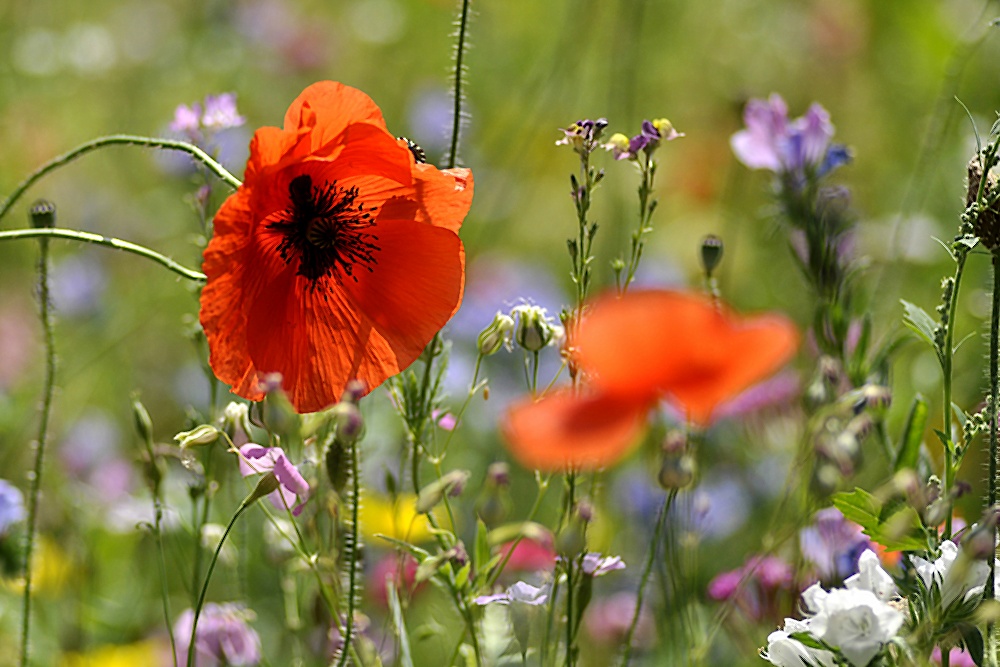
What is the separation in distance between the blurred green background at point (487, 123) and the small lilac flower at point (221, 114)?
86cm

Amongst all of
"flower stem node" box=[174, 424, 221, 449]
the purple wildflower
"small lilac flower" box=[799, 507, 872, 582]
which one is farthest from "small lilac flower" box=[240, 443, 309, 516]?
the purple wildflower

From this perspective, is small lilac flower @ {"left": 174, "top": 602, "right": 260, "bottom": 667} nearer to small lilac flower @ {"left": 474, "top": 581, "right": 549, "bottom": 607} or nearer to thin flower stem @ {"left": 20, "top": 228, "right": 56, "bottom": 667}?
thin flower stem @ {"left": 20, "top": 228, "right": 56, "bottom": 667}

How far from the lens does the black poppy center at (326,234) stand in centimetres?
88

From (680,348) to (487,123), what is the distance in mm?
2483

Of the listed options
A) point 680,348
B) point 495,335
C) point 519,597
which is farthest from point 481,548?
point 680,348

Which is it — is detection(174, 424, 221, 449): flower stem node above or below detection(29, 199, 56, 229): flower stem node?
below

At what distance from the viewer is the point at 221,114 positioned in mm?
1052

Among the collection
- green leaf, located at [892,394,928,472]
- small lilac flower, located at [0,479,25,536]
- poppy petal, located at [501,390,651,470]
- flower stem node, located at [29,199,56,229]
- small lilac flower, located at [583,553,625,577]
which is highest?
flower stem node, located at [29,199,56,229]

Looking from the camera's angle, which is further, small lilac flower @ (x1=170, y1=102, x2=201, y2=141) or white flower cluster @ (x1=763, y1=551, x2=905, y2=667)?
small lilac flower @ (x1=170, y1=102, x2=201, y2=141)

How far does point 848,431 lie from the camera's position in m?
0.69

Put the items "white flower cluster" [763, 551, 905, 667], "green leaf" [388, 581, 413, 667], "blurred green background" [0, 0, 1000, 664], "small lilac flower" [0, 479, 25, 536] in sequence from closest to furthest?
"white flower cluster" [763, 551, 905, 667] < "green leaf" [388, 581, 413, 667] < "small lilac flower" [0, 479, 25, 536] < "blurred green background" [0, 0, 1000, 664]

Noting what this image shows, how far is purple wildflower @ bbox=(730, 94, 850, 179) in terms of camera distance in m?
1.22

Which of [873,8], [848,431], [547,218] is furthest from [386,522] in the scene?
[873,8]

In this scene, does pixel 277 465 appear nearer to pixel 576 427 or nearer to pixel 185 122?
pixel 576 427
